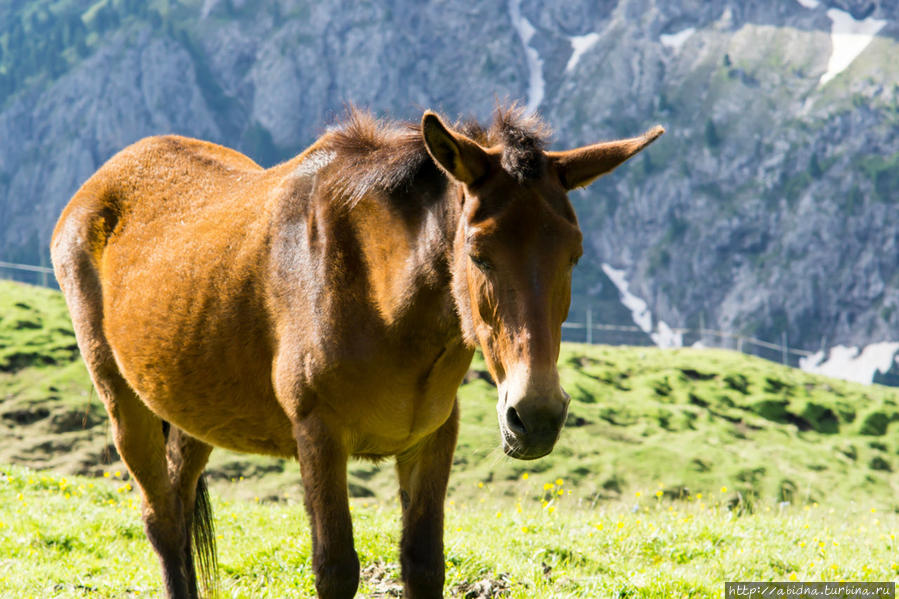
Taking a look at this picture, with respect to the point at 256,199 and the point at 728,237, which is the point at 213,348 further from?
the point at 728,237

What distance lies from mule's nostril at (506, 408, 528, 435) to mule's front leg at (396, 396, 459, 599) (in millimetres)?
1487

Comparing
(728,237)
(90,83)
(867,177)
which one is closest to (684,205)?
(728,237)

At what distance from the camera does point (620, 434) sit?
24906 millimetres

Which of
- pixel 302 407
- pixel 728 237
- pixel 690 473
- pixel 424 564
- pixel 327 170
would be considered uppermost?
pixel 327 170

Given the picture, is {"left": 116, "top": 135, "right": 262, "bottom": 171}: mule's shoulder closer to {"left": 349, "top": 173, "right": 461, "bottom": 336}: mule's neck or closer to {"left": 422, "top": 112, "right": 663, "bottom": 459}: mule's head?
{"left": 349, "top": 173, "right": 461, "bottom": 336}: mule's neck

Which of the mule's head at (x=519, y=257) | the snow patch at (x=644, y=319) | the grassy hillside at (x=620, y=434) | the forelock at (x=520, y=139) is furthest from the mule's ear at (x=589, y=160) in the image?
the snow patch at (x=644, y=319)

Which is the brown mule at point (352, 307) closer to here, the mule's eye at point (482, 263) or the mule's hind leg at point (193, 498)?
the mule's eye at point (482, 263)

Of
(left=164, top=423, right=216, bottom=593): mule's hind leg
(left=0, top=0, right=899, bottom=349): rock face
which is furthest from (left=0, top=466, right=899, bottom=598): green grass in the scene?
(left=0, top=0, right=899, bottom=349): rock face

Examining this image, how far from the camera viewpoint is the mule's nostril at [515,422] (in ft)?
11.4

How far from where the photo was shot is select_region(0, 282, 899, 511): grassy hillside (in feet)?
65.2

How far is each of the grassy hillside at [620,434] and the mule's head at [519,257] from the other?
1283cm

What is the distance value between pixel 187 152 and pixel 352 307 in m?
2.83

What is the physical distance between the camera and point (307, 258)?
468cm

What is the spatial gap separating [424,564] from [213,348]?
180cm
